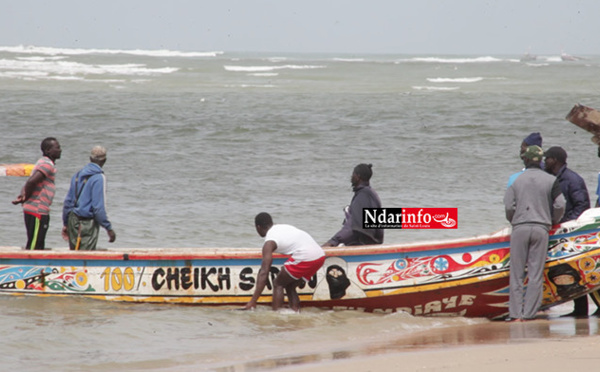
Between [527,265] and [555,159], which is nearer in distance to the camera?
[527,265]

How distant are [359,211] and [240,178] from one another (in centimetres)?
989

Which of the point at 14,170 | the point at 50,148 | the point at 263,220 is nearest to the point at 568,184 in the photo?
the point at 263,220

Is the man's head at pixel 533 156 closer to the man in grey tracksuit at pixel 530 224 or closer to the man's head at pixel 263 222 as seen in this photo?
the man in grey tracksuit at pixel 530 224

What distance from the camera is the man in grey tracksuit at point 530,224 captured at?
7.48 meters

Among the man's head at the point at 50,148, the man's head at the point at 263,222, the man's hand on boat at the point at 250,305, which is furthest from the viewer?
the man's head at the point at 50,148

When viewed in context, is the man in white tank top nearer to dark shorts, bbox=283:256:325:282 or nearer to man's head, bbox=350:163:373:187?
dark shorts, bbox=283:256:325:282

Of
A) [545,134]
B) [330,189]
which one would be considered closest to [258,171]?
[330,189]

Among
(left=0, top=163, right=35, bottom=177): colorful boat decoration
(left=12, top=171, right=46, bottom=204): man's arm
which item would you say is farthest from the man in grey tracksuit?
(left=0, top=163, right=35, bottom=177): colorful boat decoration

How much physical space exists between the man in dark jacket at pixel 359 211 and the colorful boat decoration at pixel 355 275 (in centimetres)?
21

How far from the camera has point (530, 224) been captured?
748 cm

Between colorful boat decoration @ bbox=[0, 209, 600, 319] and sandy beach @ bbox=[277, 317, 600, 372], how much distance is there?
0.40m

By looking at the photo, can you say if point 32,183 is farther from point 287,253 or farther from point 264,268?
point 287,253

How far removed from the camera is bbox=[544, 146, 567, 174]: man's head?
784 cm

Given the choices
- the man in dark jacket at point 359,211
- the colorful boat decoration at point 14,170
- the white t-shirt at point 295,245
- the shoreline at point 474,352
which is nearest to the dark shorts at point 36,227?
the colorful boat decoration at point 14,170
